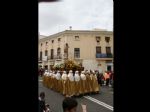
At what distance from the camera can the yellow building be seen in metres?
48.2

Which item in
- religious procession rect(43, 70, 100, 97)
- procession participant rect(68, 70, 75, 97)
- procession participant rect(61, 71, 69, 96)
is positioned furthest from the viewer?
procession participant rect(61, 71, 69, 96)

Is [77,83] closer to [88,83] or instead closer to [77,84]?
[77,84]

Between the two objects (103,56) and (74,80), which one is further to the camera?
(103,56)

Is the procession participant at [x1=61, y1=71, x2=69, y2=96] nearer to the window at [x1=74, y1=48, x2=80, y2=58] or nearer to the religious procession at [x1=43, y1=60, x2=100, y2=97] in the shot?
the religious procession at [x1=43, y1=60, x2=100, y2=97]

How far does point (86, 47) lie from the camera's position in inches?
1941

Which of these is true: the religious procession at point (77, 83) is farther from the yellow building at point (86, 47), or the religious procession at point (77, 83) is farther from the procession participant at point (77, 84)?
the yellow building at point (86, 47)

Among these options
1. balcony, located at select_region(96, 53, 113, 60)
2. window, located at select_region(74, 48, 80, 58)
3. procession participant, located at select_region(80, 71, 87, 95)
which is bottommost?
procession participant, located at select_region(80, 71, 87, 95)

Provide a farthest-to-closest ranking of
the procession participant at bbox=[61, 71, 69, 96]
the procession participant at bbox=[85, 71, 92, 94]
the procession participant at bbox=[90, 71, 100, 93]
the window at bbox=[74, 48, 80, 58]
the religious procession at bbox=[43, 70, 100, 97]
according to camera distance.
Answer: the window at bbox=[74, 48, 80, 58]
the procession participant at bbox=[90, 71, 100, 93]
the procession participant at bbox=[85, 71, 92, 94]
the procession participant at bbox=[61, 71, 69, 96]
the religious procession at bbox=[43, 70, 100, 97]

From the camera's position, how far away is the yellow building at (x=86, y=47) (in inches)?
1897

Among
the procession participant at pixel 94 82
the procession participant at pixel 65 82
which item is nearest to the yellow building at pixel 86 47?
the procession participant at pixel 94 82

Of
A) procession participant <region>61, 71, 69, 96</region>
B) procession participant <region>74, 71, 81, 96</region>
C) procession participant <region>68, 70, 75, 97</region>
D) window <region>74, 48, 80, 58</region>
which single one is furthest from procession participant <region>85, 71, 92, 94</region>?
window <region>74, 48, 80, 58</region>

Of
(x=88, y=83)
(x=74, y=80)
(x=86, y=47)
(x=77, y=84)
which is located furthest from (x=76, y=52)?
(x=74, y=80)
